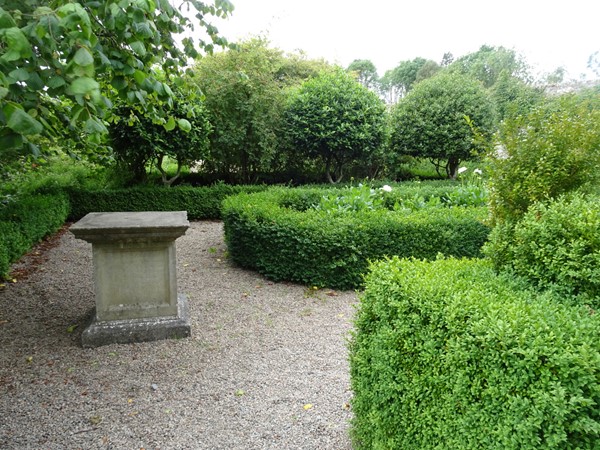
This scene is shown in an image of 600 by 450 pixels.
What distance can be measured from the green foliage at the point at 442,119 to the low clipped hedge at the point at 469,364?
1163cm

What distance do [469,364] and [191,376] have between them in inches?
104

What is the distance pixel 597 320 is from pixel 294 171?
12.6 m

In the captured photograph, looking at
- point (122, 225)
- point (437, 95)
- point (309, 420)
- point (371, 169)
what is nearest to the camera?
point (309, 420)

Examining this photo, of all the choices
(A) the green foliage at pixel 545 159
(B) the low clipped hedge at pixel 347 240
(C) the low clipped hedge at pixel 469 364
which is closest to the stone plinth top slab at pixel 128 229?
(B) the low clipped hedge at pixel 347 240

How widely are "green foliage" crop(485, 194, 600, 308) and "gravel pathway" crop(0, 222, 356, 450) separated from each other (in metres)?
1.00

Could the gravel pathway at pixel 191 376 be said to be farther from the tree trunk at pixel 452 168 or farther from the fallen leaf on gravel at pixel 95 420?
the tree trunk at pixel 452 168

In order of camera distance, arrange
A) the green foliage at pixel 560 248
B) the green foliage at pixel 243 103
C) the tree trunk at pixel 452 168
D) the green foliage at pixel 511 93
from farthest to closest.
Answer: the green foliage at pixel 511 93
the tree trunk at pixel 452 168
the green foliage at pixel 243 103
the green foliage at pixel 560 248

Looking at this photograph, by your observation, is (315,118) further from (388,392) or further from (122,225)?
(388,392)

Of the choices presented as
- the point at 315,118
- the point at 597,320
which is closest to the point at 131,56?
the point at 597,320

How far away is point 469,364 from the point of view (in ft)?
5.25

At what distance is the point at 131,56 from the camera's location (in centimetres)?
221

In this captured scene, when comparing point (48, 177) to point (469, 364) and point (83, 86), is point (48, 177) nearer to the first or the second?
point (83, 86)

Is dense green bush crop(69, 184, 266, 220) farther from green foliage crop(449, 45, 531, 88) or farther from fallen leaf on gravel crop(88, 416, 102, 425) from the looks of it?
green foliage crop(449, 45, 531, 88)

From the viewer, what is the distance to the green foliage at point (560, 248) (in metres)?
1.90
